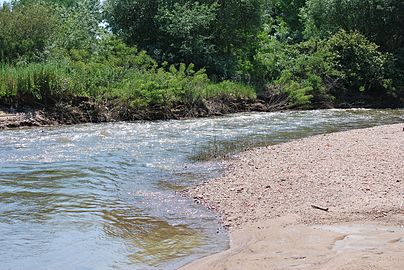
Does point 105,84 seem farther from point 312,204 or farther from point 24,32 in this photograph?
point 312,204

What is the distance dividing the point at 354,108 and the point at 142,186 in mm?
19074

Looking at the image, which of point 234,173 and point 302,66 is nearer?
point 234,173

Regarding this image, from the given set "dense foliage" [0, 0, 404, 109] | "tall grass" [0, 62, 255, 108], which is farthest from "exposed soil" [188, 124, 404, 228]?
"dense foliage" [0, 0, 404, 109]

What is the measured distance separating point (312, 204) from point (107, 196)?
132 inches

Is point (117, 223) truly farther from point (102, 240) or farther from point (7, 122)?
point (7, 122)

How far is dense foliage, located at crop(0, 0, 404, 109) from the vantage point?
1975 centimetres

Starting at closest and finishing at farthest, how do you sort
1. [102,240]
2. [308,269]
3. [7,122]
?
[308,269]
[102,240]
[7,122]

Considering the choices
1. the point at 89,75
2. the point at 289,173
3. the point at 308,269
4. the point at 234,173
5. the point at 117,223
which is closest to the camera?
the point at 308,269

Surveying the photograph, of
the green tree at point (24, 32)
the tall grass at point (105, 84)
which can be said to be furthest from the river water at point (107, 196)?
the green tree at point (24, 32)

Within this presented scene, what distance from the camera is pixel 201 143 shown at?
1410cm

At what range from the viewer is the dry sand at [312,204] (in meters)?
5.14

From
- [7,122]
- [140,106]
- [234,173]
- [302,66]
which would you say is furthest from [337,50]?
[234,173]

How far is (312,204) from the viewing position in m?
7.16

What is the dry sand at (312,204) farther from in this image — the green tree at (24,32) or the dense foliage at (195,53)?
the green tree at (24,32)
